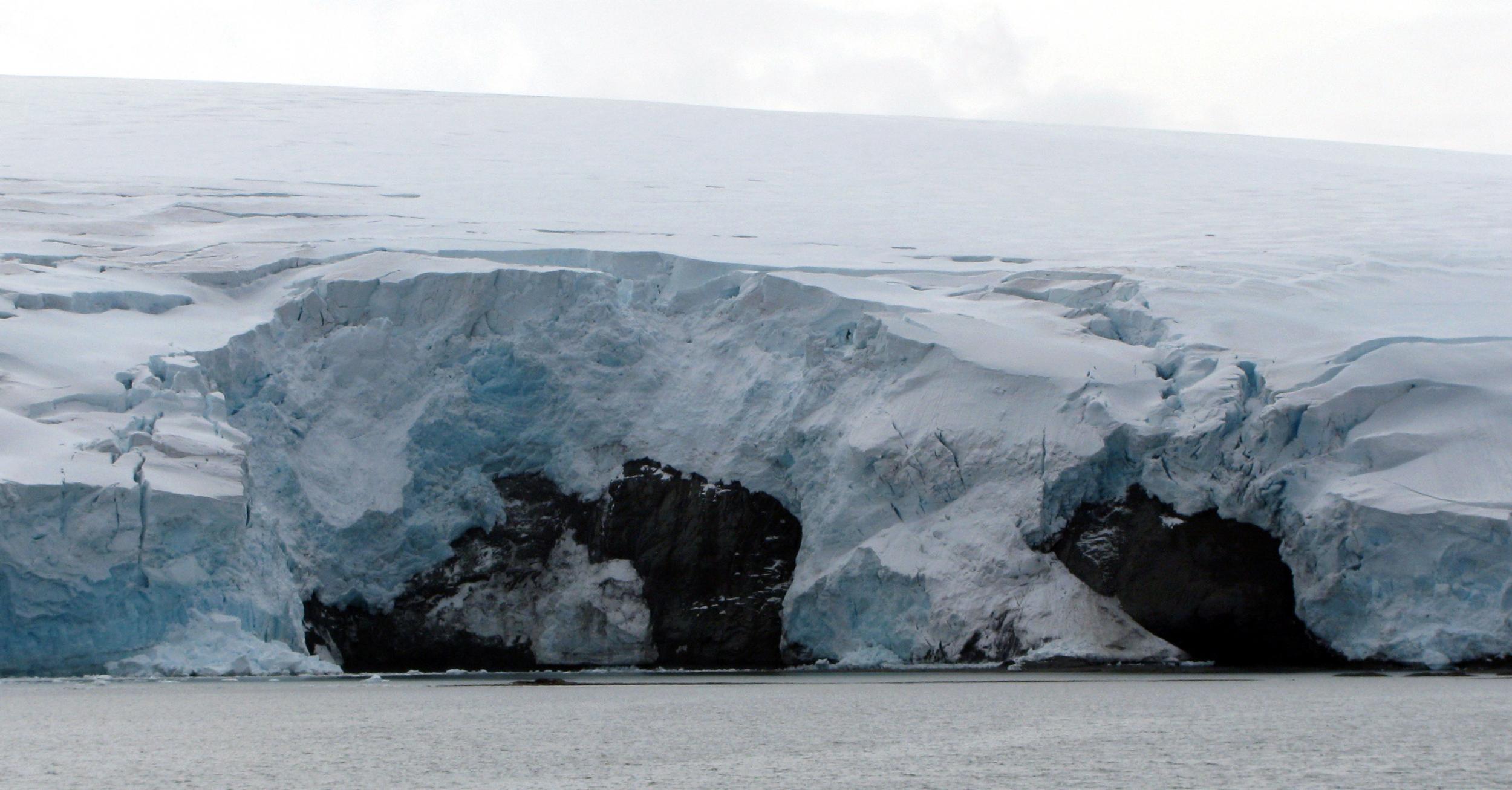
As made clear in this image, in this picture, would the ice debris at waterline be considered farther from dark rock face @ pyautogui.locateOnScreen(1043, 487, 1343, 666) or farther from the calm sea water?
dark rock face @ pyautogui.locateOnScreen(1043, 487, 1343, 666)

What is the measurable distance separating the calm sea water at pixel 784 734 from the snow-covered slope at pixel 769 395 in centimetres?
114

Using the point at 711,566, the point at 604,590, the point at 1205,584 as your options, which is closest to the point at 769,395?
the point at 711,566

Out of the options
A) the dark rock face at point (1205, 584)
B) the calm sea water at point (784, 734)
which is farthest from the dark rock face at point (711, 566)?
the dark rock face at point (1205, 584)

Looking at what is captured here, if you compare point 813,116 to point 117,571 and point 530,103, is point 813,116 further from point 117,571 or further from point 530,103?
point 117,571

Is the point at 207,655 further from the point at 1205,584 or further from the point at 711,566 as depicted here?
the point at 1205,584

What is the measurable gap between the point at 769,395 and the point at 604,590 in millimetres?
2692

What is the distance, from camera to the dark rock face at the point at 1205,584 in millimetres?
14617

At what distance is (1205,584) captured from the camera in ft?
48.0

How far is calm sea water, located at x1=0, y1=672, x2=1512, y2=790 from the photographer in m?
8.16

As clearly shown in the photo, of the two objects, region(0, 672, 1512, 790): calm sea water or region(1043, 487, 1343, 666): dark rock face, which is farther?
region(1043, 487, 1343, 666): dark rock face

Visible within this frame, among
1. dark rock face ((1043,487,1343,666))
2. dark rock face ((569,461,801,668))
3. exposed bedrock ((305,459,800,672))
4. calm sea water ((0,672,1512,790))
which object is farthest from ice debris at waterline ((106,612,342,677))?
dark rock face ((1043,487,1343,666))

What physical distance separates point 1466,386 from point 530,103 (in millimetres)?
24505

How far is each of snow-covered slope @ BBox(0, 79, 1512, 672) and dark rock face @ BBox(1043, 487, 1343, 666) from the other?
189mm

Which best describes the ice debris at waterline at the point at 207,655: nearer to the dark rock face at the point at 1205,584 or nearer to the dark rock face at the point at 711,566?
the dark rock face at the point at 711,566
